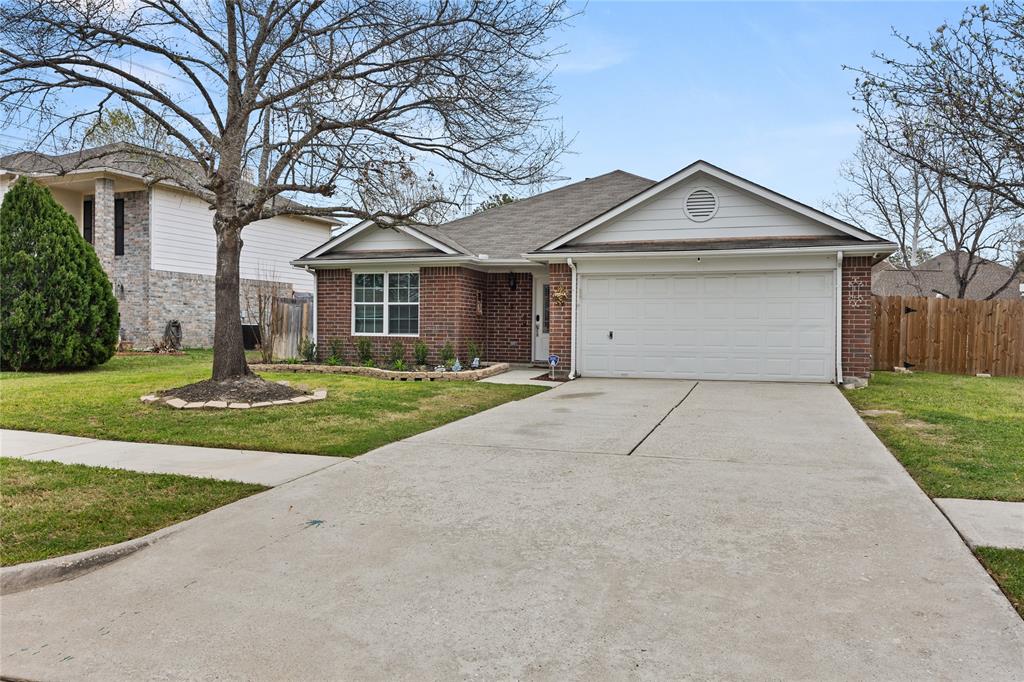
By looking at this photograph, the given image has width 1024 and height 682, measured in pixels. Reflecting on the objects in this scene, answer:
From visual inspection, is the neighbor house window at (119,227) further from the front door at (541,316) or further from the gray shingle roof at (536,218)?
the front door at (541,316)

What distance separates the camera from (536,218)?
1927 cm

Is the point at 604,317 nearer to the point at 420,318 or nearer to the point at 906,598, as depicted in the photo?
the point at 420,318

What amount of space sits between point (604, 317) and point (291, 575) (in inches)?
448

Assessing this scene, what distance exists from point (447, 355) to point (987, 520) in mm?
11819

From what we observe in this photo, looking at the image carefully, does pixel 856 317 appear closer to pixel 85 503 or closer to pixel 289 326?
pixel 85 503

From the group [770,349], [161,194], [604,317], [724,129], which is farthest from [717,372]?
[161,194]

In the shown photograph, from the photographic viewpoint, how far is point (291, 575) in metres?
3.86

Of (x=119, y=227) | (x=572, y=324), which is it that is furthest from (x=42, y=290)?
(x=572, y=324)

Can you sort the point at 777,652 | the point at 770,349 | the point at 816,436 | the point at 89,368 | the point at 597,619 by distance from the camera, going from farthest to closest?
the point at 89,368, the point at 770,349, the point at 816,436, the point at 597,619, the point at 777,652

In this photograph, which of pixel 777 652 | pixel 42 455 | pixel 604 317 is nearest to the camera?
pixel 777 652

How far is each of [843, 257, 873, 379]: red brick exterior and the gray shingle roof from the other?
5.60 meters

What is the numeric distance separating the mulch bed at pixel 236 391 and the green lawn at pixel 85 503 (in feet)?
12.3

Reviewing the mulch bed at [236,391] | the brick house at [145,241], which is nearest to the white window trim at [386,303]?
the mulch bed at [236,391]

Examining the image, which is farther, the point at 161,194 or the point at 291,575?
the point at 161,194
